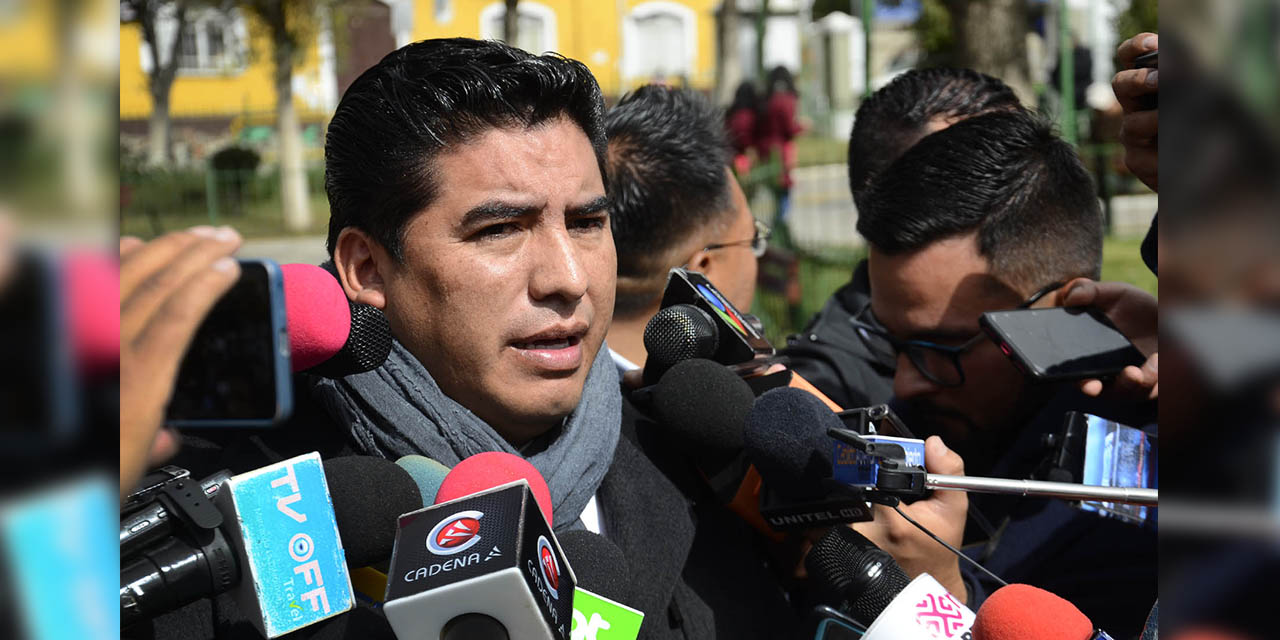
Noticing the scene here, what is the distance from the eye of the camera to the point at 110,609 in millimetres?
631

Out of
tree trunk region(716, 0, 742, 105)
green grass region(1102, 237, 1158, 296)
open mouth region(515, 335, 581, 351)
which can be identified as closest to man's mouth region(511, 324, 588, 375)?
open mouth region(515, 335, 581, 351)

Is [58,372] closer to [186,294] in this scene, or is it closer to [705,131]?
[186,294]

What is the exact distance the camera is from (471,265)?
1875 mm

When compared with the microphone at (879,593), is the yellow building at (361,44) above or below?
above

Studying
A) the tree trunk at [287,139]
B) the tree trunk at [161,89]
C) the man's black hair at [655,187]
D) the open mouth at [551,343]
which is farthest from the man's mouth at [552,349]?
the tree trunk at [161,89]

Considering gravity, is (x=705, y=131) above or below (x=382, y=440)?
above

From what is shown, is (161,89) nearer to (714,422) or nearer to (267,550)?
(714,422)

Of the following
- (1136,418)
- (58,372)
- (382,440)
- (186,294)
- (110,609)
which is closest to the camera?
(58,372)

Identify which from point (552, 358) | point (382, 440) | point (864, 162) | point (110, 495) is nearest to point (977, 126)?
Answer: point (864, 162)

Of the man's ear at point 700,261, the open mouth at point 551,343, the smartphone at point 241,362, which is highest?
the smartphone at point 241,362

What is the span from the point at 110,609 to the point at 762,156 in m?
9.03

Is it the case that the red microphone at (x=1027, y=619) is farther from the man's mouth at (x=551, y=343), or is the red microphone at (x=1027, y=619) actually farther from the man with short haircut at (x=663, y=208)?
the man with short haircut at (x=663, y=208)

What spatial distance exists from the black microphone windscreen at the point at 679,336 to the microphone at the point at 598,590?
567mm

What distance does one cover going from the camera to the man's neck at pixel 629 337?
10.5 ft
